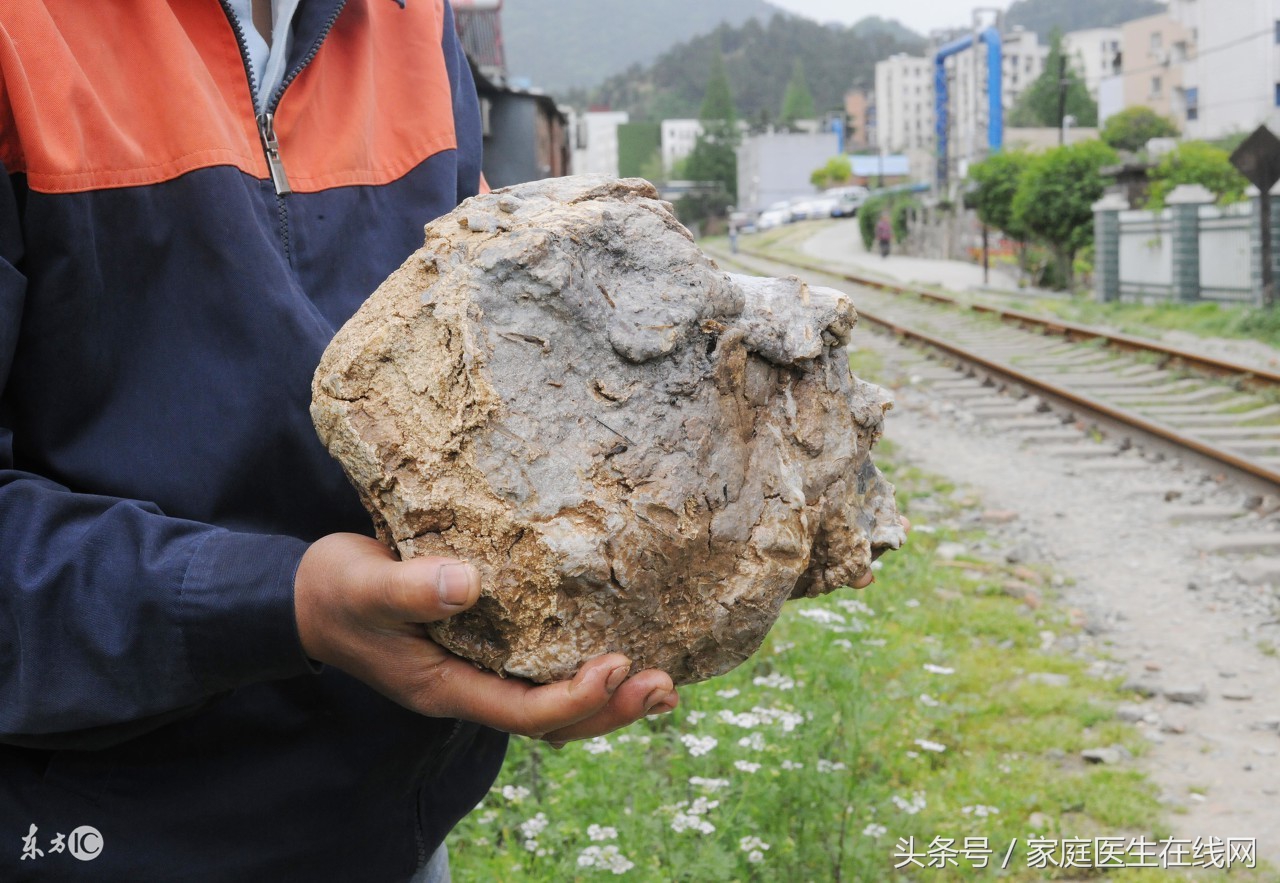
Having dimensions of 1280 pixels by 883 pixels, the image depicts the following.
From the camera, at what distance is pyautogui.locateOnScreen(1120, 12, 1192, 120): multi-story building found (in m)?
72.2

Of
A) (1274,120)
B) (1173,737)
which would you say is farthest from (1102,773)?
(1274,120)

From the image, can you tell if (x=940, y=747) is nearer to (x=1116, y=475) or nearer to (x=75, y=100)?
(x=75, y=100)

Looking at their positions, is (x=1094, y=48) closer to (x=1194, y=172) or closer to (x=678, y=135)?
(x=678, y=135)

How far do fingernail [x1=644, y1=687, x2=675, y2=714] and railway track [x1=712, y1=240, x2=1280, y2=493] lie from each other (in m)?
6.27

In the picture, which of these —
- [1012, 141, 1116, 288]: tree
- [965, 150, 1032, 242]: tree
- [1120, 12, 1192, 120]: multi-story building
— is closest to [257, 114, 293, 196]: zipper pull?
[1012, 141, 1116, 288]: tree

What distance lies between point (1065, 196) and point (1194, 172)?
2.62 meters

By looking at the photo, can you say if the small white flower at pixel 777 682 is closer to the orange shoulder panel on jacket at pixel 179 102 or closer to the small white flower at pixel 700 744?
the small white flower at pixel 700 744

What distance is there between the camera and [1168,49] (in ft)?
242

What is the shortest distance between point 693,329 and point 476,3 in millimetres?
9066

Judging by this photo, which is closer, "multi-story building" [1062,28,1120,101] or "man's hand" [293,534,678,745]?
"man's hand" [293,534,678,745]

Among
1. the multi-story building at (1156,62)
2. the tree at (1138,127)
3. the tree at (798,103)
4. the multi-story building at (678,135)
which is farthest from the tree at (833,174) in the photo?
the multi-story building at (678,135)

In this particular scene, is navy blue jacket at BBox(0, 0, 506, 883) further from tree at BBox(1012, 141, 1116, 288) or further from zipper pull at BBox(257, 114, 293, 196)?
tree at BBox(1012, 141, 1116, 288)

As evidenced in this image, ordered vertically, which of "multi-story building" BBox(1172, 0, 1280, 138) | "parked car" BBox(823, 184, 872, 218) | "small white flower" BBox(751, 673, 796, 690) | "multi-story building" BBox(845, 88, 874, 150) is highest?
"multi-story building" BBox(845, 88, 874, 150)

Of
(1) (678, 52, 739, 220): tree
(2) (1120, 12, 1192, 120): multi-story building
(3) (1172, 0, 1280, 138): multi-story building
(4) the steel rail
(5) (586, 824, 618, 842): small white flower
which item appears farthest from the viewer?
(1) (678, 52, 739, 220): tree
